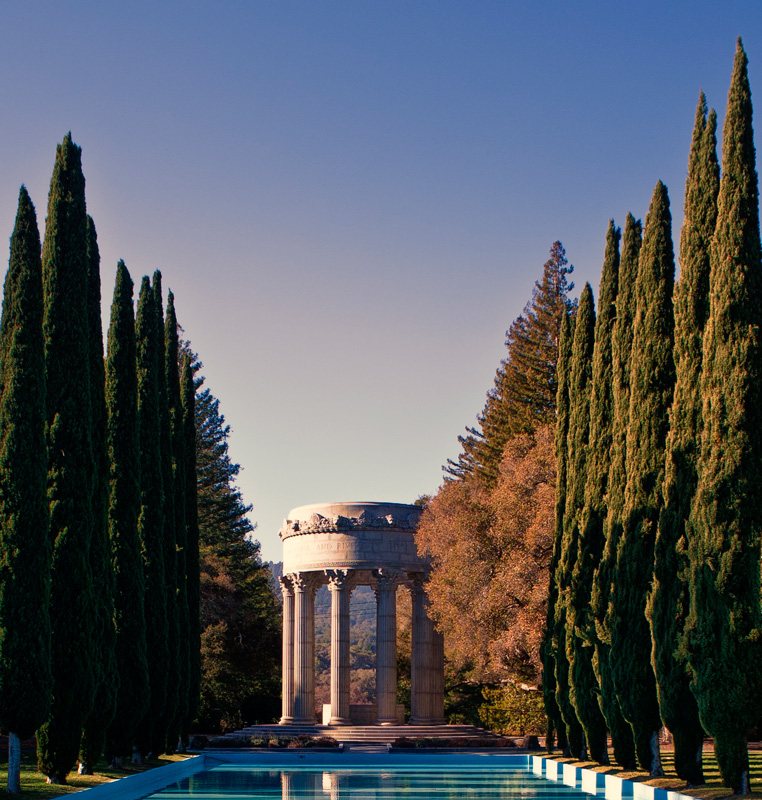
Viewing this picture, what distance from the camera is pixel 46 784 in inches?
952

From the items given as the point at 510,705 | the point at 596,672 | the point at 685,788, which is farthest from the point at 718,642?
the point at 510,705

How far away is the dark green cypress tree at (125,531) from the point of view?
30.2 meters

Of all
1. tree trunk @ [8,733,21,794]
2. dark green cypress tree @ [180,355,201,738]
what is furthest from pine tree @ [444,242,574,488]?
tree trunk @ [8,733,21,794]

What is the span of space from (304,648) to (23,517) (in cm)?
3357

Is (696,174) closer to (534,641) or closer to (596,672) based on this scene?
(596,672)

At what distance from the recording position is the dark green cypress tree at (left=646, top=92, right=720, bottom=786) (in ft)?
78.5

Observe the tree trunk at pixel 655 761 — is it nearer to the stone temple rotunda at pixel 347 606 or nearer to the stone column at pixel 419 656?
the stone temple rotunda at pixel 347 606

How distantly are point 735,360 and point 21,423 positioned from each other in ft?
49.8

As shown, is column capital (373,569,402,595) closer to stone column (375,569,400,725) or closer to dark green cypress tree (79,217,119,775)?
stone column (375,569,400,725)

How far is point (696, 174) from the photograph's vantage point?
1003 inches

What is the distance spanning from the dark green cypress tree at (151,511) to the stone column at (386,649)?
19344 millimetres

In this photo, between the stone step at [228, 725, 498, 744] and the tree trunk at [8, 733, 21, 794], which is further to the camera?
the stone step at [228, 725, 498, 744]

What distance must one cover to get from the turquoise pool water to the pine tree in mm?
33548

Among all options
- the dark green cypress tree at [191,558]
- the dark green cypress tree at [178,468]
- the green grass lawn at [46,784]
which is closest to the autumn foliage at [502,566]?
the dark green cypress tree at [191,558]
